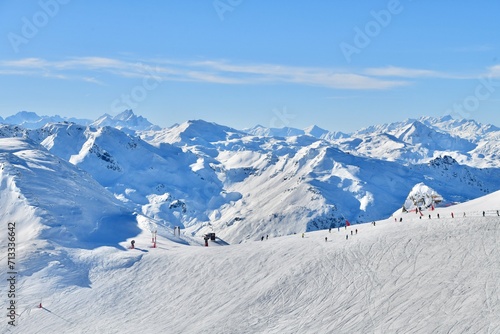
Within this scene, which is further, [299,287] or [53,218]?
[53,218]

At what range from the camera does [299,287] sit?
63.8 meters

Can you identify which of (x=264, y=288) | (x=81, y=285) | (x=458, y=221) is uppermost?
(x=458, y=221)

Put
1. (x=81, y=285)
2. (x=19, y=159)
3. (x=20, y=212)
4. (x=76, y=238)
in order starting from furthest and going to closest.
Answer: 1. (x=19, y=159)
2. (x=20, y=212)
3. (x=76, y=238)
4. (x=81, y=285)

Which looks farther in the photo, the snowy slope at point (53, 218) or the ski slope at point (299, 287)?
the snowy slope at point (53, 218)

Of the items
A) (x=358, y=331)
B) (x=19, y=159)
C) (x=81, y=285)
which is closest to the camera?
(x=358, y=331)

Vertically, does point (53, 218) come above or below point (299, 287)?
below

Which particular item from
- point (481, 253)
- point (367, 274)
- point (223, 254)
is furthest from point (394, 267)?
point (223, 254)

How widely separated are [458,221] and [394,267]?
14.7m

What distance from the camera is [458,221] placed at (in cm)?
7375

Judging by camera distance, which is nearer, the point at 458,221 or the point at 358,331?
the point at 358,331

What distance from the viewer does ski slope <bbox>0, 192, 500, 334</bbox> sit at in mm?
55781

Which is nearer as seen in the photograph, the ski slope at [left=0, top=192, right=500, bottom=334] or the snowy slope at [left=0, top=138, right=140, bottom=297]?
the ski slope at [left=0, top=192, right=500, bottom=334]

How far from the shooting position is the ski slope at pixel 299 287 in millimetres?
55781

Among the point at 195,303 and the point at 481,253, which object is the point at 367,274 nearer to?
the point at 481,253
